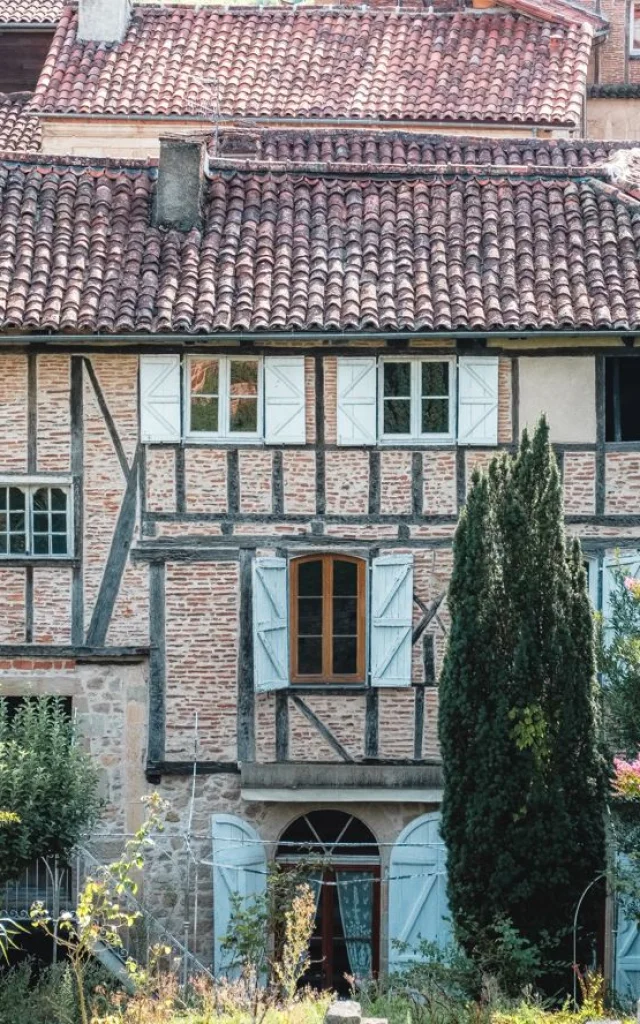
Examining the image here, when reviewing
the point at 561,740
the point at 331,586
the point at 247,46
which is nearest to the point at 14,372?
the point at 331,586

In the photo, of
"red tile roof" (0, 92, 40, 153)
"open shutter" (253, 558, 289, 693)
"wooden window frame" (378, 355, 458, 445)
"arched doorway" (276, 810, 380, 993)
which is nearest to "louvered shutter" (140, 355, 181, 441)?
"open shutter" (253, 558, 289, 693)

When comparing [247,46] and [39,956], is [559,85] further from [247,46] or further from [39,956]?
[39,956]

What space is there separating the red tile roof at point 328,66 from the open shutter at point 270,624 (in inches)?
458

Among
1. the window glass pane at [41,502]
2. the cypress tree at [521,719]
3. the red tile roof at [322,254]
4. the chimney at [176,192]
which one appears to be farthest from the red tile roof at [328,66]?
the cypress tree at [521,719]

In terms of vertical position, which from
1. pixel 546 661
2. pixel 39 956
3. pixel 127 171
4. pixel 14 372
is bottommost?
pixel 39 956

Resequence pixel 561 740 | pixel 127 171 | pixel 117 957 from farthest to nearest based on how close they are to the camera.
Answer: pixel 127 171, pixel 117 957, pixel 561 740

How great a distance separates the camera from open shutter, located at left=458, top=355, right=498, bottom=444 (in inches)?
869

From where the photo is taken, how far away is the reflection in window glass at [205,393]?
22.1 meters

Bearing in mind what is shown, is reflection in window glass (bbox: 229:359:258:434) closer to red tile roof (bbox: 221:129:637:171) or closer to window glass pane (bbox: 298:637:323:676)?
window glass pane (bbox: 298:637:323:676)

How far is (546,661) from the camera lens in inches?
758

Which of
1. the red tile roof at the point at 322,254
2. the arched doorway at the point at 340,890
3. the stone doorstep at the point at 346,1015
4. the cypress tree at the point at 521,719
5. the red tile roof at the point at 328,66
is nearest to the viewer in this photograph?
the stone doorstep at the point at 346,1015

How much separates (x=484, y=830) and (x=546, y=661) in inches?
62.7

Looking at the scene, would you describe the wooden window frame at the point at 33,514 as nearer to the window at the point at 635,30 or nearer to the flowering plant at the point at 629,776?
the flowering plant at the point at 629,776

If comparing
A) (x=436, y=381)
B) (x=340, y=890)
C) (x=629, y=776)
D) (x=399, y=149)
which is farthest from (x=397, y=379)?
(x=399, y=149)
